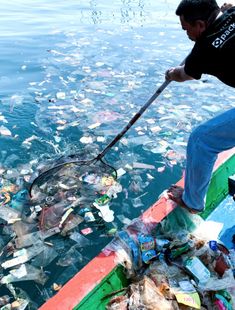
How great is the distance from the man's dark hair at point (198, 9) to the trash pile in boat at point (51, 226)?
248cm

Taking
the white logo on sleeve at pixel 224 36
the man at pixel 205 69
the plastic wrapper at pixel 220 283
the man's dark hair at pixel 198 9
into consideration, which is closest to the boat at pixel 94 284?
the man at pixel 205 69

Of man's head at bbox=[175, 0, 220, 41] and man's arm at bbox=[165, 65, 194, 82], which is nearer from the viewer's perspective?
man's head at bbox=[175, 0, 220, 41]

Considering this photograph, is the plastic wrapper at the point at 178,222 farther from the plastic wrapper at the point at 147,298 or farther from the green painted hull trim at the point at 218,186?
the plastic wrapper at the point at 147,298

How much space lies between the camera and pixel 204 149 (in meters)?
3.27

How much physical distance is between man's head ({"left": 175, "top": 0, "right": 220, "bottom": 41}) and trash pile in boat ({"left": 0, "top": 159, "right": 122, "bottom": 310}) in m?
2.40

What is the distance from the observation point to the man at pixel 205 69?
8.98ft

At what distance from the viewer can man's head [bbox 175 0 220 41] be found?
287 cm

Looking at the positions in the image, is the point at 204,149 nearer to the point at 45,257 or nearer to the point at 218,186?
the point at 218,186

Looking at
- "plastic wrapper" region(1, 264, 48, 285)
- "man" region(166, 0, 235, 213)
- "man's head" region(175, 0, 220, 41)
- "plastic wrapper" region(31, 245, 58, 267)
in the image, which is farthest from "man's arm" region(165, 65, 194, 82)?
"plastic wrapper" region(1, 264, 48, 285)

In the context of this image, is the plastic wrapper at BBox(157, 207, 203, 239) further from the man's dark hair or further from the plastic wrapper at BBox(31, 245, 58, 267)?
the man's dark hair

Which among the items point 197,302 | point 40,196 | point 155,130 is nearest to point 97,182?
point 40,196

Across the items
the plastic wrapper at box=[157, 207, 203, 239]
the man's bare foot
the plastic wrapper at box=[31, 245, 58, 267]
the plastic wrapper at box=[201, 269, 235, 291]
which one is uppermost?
the man's bare foot

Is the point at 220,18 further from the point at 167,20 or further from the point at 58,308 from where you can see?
the point at 167,20

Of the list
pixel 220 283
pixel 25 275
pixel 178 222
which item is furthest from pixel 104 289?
pixel 178 222
